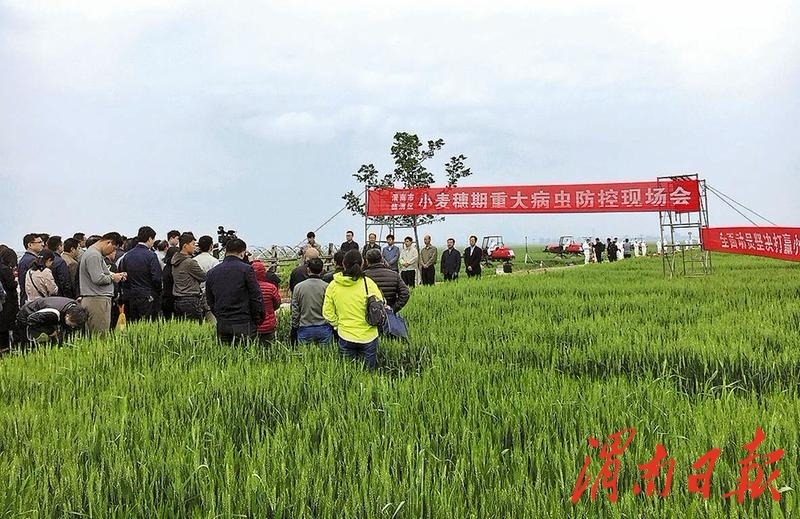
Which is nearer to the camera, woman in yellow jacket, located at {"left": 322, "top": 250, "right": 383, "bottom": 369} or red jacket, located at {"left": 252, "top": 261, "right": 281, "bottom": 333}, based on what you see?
woman in yellow jacket, located at {"left": 322, "top": 250, "right": 383, "bottom": 369}

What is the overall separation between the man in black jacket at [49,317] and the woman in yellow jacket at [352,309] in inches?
129

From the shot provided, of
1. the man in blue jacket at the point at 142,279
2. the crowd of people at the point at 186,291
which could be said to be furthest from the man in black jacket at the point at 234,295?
the man in blue jacket at the point at 142,279

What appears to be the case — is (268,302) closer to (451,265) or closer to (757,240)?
(451,265)

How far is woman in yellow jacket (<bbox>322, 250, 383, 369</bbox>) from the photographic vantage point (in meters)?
5.28

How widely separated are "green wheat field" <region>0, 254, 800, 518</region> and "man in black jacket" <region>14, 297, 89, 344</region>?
532mm

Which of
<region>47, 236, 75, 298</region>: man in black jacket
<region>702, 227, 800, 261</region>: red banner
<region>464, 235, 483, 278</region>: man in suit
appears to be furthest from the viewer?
<region>464, 235, 483, 278</region>: man in suit

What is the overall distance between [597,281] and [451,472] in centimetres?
1103

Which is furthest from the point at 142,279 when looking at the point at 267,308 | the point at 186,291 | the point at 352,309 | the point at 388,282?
the point at 352,309

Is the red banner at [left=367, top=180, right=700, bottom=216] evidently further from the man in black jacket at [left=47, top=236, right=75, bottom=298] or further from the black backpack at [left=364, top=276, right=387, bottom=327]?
the black backpack at [left=364, top=276, right=387, bottom=327]

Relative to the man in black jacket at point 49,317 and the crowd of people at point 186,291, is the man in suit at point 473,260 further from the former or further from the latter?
the man in black jacket at point 49,317

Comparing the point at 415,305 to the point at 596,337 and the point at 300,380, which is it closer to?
the point at 596,337

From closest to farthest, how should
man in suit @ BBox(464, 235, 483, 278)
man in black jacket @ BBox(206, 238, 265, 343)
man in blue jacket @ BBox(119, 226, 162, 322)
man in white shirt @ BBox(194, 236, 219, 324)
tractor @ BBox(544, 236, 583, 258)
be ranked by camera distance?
man in black jacket @ BBox(206, 238, 265, 343) < man in blue jacket @ BBox(119, 226, 162, 322) < man in white shirt @ BBox(194, 236, 219, 324) < man in suit @ BBox(464, 235, 483, 278) < tractor @ BBox(544, 236, 583, 258)

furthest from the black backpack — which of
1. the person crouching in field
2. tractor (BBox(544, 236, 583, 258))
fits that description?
tractor (BBox(544, 236, 583, 258))

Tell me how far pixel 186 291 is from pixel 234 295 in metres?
2.48
